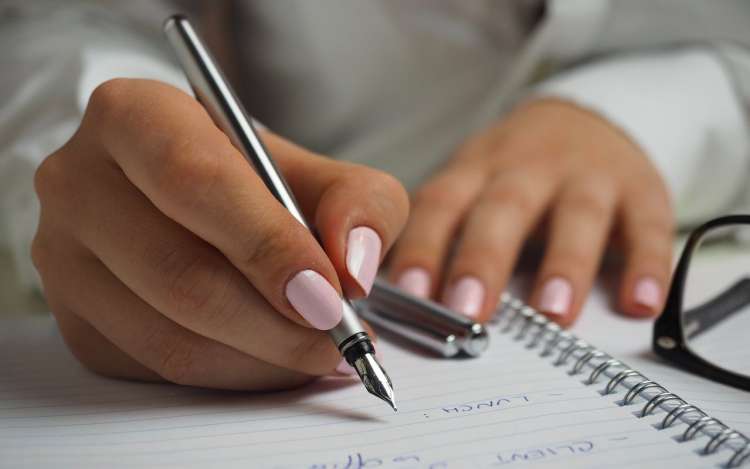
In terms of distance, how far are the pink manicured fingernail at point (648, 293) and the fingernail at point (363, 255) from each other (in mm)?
202

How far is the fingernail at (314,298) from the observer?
287mm

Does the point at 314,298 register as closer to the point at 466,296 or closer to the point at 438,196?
the point at 466,296

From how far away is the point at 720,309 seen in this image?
0.44 meters

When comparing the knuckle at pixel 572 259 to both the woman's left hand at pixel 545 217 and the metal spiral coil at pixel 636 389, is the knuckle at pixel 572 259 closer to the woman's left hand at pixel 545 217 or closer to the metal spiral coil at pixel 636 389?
the woman's left hand at pixel 545 217

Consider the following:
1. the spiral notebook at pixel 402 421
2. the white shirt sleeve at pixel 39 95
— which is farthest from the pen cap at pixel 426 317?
the white shirt sleeve at pixel 39 95

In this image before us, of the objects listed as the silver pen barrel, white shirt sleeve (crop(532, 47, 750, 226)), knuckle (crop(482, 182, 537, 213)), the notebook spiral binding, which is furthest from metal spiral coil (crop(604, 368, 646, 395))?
white shirt sleeve (crop(532, 47, 750, 226))

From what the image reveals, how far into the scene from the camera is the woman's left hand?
0.46m

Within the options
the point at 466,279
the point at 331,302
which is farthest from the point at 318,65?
the point at 331,302

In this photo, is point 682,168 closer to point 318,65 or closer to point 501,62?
point 501,62

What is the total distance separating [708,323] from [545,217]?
6.5 inches

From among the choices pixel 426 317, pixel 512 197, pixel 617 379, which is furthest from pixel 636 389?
pixel 512 197

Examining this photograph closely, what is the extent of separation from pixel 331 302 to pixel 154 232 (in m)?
0.08

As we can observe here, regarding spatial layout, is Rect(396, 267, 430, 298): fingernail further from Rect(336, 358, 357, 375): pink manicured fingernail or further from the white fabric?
the white fabric

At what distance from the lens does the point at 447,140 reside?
32.2 inches
